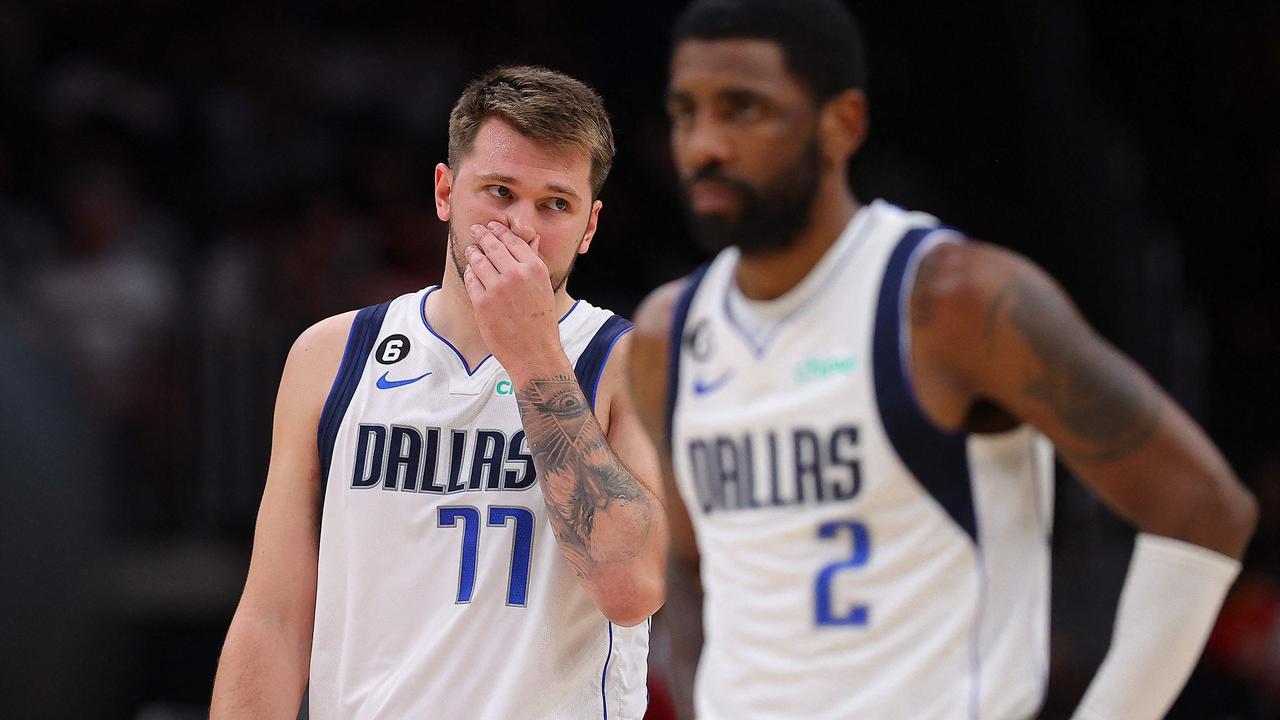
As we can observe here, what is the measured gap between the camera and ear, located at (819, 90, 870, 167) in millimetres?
3117

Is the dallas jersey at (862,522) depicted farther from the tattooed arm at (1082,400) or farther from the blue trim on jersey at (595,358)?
the blue trim on jersey at (595,358)

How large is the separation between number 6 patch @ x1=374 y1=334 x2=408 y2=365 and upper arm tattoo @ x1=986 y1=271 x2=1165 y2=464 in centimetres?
161

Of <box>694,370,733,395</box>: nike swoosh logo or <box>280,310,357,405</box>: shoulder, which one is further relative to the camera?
<box>280,310,357,405</box>: shoulder

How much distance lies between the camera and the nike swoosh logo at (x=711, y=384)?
3193 millimetres

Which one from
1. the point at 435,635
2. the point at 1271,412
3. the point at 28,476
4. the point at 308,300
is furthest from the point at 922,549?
the point at 1271,412

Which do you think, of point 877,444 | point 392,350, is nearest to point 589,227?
point 392,350

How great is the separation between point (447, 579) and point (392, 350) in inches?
22.9

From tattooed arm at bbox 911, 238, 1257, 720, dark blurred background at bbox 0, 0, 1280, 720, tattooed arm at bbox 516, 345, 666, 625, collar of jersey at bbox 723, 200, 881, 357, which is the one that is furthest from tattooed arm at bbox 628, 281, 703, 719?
dark blurred background at bbox 0, 0, 1280, 720

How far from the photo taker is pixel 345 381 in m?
3.95

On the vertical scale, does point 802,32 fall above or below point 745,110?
above

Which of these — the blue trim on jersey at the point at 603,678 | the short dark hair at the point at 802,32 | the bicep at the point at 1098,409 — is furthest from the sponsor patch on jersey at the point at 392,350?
the bicep at the point at 1098,409

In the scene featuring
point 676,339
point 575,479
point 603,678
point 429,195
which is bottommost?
point 603,678

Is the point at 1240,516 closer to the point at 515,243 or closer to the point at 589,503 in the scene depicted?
the point at 589,503

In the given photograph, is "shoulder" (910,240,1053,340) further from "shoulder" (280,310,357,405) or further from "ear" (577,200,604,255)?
"shoulder" (280,310,357,405)
